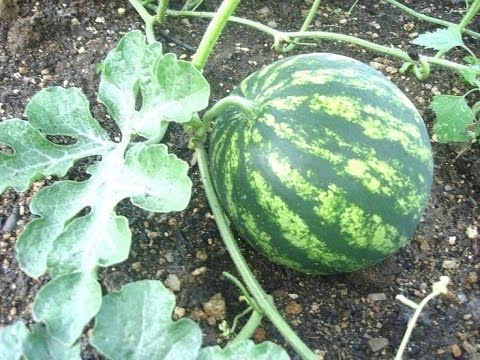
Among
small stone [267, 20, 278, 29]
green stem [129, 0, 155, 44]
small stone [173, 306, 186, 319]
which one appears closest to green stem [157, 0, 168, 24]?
green stem [129, 0, 155, 44]

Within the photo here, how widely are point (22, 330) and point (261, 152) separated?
665 mm

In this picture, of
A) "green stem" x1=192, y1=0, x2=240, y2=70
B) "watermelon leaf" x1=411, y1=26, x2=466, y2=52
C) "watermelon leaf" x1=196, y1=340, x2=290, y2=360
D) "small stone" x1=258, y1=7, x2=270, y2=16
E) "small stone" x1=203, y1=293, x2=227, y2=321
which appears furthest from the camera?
"small stone" x1=258, y1=7, x2=270, y2=16

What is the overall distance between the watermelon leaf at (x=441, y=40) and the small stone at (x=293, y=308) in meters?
0.83

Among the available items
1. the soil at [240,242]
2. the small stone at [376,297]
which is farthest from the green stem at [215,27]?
the small stone at [376,297]

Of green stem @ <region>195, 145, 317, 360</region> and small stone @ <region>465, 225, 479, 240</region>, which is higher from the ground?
green stem @ <region>195, 145, 317, 360</region>

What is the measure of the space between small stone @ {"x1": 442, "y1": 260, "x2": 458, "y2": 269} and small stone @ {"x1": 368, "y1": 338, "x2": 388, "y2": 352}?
0.32 meters

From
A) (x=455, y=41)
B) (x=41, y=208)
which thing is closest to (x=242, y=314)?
(x=41, y=208)

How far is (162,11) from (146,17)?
57mm

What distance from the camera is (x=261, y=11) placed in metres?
2.68

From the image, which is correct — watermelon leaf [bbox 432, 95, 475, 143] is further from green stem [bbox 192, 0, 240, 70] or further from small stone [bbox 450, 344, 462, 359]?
green stem [bbox 192, 0, 240, 70]

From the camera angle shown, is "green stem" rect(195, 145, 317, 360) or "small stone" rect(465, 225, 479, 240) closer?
"green stem" rect(195, 145, 317, 360)

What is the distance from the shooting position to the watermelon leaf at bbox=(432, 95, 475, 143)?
7.21 feet

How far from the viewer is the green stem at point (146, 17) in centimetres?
A: 227

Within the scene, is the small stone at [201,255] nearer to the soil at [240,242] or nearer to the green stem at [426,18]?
the soil at [240,242]
